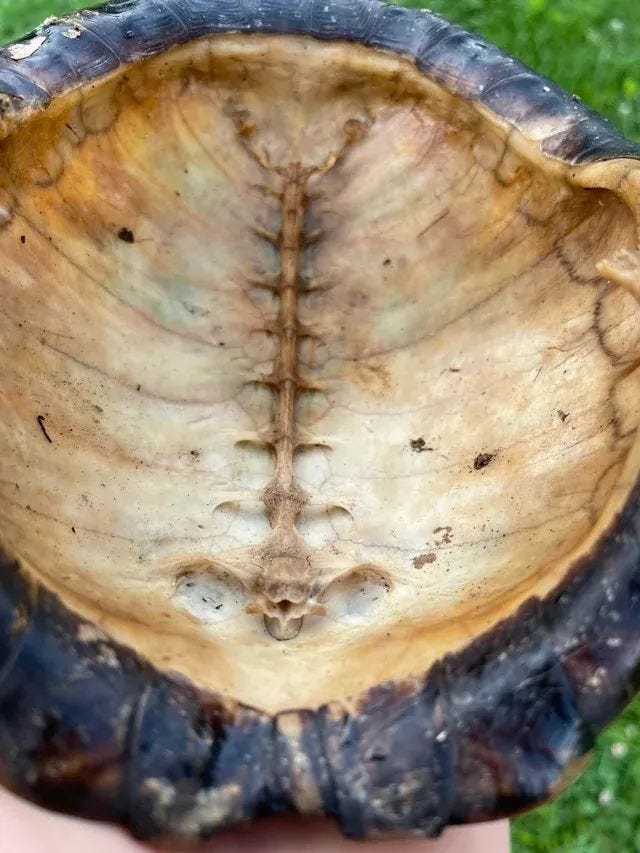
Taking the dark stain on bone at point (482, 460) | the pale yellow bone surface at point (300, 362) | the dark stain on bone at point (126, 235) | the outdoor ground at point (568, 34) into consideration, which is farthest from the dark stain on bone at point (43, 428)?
the outdoor ground at point (568, 34)

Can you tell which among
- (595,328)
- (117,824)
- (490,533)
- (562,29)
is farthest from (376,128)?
(562,29)

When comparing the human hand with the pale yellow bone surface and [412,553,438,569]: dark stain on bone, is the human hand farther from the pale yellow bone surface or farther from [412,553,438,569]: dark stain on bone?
[412,553,438,569]: dark stain on bone

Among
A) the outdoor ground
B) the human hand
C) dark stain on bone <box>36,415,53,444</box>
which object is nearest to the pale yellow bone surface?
dark stain on bone <box>36,415,53,444</box>

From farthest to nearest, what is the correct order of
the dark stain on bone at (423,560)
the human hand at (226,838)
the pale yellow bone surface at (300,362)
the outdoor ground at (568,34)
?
the outdoor ground at (568,34)
the dark stain on bone at (423,560)
the pale yellow bone surface at (300,362)
the human hand at (226,838)

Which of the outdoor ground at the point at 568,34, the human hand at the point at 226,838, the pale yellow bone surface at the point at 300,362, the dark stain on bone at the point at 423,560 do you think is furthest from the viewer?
the outdoor ground at the point at 568,34

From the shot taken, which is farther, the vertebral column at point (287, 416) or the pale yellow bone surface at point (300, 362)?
the vertebral column at point (287, 416)

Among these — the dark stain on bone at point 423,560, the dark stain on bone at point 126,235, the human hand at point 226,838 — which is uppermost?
the dark stain on bone at point 126,235

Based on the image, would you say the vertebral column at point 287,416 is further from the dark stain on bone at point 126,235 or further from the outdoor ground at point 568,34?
the outdoor ground at point 568,34
